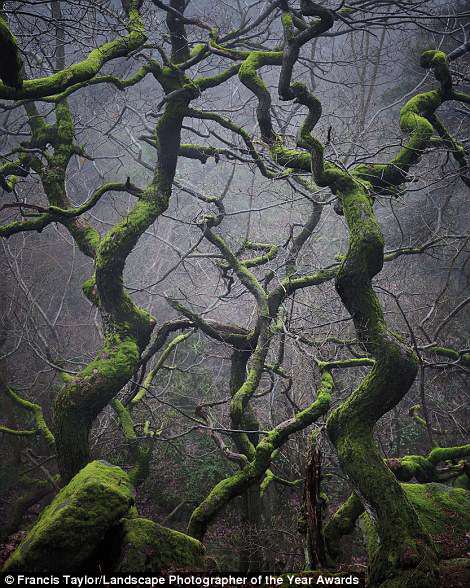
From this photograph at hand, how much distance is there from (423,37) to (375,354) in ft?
45.1

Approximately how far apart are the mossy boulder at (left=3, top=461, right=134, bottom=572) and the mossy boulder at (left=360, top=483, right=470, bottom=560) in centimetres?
270

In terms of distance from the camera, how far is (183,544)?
3605 mm

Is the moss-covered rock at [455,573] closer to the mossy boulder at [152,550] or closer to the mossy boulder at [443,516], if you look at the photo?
the mossy boulder at [443,516]

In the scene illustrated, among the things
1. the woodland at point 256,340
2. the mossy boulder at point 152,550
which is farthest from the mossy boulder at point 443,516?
the mossy boulder at point 152,550

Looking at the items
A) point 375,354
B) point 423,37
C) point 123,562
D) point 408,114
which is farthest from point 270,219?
point 123,562

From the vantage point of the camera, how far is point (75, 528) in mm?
3207

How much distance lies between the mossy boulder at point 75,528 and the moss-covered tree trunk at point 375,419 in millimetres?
1982

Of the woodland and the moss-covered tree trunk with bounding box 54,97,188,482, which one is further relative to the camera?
the moss-covered tree trunk with bounding box 54,97,188,482

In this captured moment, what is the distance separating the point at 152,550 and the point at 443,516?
3851 millimetres

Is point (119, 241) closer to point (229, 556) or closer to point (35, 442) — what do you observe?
point (229, 556)

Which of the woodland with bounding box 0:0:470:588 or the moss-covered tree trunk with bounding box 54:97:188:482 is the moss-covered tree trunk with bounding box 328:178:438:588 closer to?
the woodland with bounding box 0:0:470:588

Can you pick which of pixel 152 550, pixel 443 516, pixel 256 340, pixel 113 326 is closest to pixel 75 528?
pixel 152 550

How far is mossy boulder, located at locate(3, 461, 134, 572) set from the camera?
3117 mm

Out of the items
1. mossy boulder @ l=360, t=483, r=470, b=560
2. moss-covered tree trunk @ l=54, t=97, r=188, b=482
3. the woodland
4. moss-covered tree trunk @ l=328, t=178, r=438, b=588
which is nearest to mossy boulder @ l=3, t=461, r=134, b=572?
the woodland
